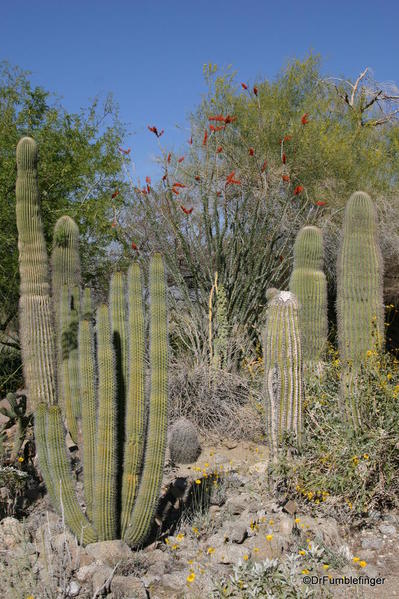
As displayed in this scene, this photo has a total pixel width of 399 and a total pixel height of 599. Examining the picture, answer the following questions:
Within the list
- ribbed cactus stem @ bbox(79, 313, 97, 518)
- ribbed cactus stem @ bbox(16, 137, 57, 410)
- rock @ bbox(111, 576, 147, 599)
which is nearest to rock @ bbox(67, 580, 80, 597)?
rock @ bbox(111, 576, 147, 599)

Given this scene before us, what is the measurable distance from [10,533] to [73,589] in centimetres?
79

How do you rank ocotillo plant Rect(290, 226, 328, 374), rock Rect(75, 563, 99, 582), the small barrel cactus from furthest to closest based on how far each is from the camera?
ocotillo plant Rect(290, 226, 328, 374) < the small barrel cactus < rock Rect(75, 563, 99, 582)

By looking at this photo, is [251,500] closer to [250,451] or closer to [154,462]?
[154,462]

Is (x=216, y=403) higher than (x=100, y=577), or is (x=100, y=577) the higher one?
(x=216, y=403)

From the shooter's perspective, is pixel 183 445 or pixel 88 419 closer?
pixel 88 419

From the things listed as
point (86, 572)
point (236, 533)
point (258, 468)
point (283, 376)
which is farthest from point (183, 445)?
point (86, 572)

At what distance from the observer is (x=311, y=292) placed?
703 centimetres

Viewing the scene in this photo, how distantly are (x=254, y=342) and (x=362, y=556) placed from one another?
15.5ft

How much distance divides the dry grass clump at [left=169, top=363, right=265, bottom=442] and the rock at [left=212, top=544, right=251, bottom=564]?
2.47 metres

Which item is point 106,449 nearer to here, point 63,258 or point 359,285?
point 63,258

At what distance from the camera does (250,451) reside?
20.2ft

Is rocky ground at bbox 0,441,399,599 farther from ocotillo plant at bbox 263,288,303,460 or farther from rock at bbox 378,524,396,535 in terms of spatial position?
ocotillo plant at bbox 263,288,303,460

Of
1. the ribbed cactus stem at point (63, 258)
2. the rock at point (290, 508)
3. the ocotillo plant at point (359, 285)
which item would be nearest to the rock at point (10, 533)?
the rock at point (290, 508)

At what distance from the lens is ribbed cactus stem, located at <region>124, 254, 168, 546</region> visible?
388 cm
